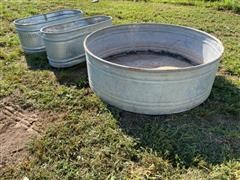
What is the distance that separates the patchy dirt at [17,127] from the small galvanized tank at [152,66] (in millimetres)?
677

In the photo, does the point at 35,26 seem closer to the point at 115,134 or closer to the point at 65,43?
the point at 65,43

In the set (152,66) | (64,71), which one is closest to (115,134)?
(152,66)

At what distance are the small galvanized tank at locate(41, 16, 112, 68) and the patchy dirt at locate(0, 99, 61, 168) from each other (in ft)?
2.92

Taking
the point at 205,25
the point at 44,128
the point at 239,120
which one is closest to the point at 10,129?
the point at 44,128

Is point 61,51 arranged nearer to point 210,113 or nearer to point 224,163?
point 210,113

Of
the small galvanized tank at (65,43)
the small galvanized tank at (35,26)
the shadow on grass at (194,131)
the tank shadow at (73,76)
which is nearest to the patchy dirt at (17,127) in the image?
the tank shadow at (73,76)

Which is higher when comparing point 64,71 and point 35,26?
point 35,26

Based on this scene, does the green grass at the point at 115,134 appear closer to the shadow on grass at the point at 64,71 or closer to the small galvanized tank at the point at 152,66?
the shadow on grass at the point at 64,71

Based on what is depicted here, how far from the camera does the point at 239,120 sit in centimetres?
347

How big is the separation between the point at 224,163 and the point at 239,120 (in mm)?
764

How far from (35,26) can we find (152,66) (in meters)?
1.73

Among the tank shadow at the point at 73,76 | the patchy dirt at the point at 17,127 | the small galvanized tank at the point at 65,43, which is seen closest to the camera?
the patchy dirt at the point at 17,127

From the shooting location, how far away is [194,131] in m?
3.22

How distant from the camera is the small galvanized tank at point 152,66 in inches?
125
